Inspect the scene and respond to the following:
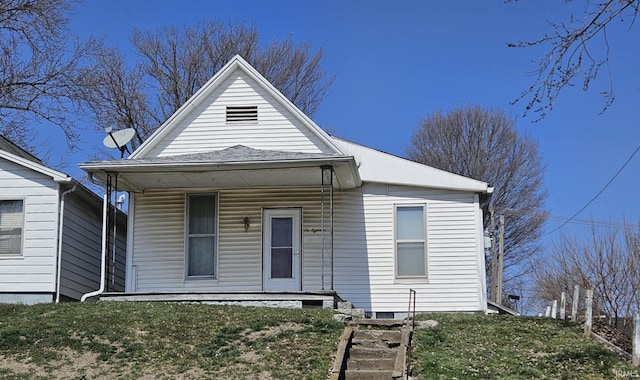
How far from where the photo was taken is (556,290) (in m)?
21.9

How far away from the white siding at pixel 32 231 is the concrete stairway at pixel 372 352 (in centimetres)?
710

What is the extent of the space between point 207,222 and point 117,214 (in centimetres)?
391

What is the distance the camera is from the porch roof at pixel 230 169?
1477cm

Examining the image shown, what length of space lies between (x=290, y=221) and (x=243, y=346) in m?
5.79

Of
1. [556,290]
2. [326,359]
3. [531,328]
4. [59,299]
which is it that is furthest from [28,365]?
[556,290]

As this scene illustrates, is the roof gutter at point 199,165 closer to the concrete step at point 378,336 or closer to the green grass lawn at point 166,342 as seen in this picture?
the green grass lawn at point 166,342

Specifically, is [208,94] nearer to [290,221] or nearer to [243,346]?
[290,221]

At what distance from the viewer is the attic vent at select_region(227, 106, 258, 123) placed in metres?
17.0

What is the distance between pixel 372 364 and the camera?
1056 cm

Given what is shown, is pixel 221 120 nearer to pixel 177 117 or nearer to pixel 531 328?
pixel 177 117

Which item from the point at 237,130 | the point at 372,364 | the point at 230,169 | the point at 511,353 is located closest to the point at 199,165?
the point at 230,169

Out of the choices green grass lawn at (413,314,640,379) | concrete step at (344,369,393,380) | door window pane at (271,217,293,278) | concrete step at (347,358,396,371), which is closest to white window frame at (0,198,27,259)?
door window pane at (271,217,293,278)

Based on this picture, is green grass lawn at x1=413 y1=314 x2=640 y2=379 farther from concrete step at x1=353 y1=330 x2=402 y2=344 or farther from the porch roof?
the porch roof

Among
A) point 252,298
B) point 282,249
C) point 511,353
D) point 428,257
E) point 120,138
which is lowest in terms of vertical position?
point 511,353
